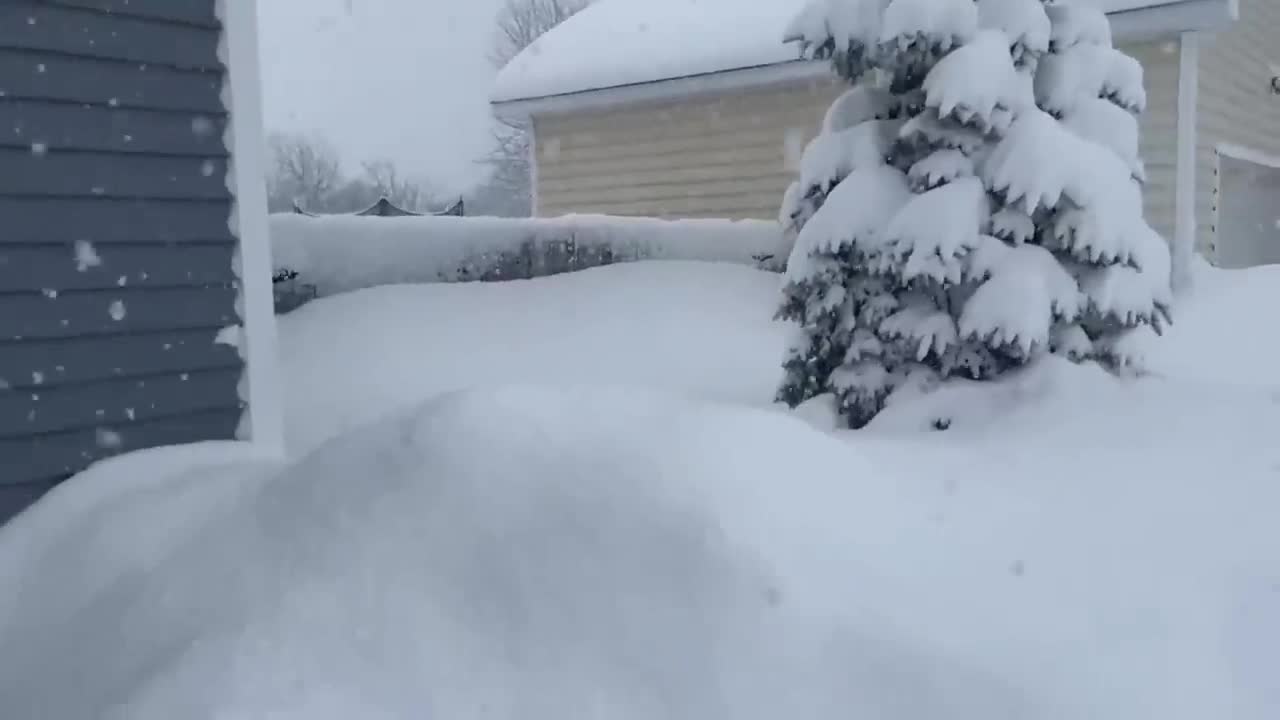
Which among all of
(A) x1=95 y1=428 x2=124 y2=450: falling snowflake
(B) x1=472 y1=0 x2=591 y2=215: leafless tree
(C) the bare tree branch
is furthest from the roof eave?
(C) the bare tree branch

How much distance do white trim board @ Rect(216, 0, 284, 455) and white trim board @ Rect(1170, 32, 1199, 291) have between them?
977cm

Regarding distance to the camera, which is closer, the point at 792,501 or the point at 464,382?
the point at 792,501

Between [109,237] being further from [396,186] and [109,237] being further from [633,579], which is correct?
[396,186]

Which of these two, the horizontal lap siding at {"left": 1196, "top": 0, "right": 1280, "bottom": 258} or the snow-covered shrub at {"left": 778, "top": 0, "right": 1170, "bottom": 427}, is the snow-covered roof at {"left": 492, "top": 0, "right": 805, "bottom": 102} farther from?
the snow-covered shrub at {"left": 778, "top": 0, "right": 1170, "bottom": 427}

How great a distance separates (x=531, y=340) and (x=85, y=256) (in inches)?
225

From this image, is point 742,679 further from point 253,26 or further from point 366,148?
point 366,148

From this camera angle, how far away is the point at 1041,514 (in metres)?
3.53

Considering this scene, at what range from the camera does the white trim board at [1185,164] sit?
1116 cm

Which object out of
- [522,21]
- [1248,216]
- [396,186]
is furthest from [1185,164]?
[396,186]

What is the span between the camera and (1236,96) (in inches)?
517

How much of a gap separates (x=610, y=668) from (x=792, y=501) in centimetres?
74

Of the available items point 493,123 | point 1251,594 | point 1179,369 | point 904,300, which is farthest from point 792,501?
point 493,123

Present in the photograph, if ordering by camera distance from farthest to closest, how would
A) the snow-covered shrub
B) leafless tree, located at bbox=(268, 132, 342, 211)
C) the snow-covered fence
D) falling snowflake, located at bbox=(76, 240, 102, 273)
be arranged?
1. leafless tree, located at bbox=(268, 132, 342, 211)
2. the snow-covered fence
3. the snow-covered shrub
4. falling snowflake, located at bbox=(76, 240, 102, 273)

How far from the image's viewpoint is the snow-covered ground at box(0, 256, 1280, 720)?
93.9 inches
